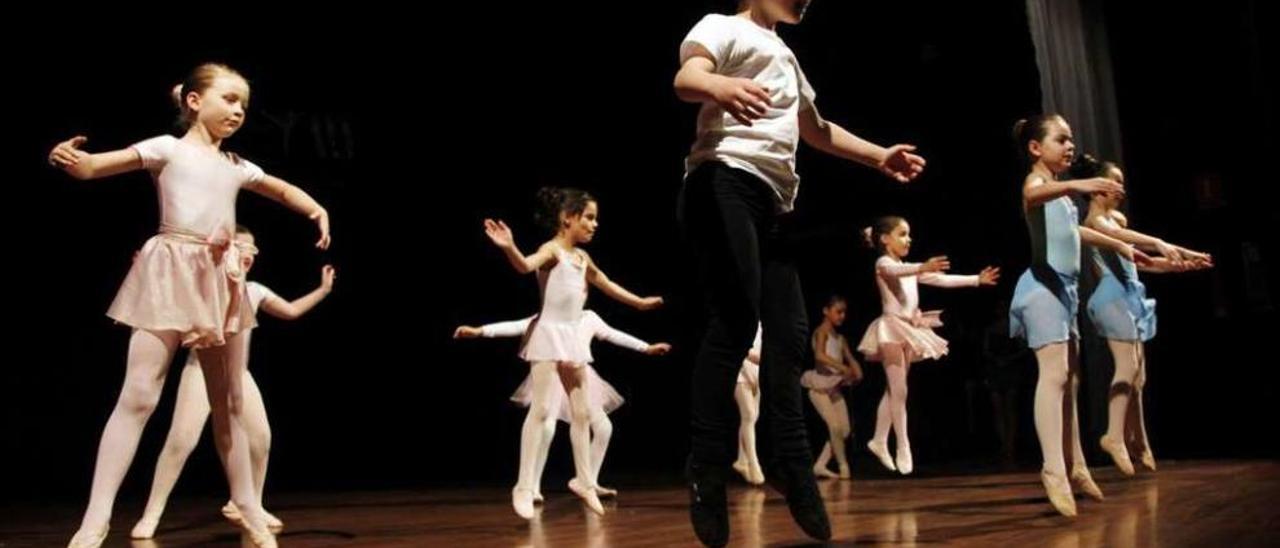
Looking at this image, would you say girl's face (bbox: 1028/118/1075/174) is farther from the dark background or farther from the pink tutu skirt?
the dark background

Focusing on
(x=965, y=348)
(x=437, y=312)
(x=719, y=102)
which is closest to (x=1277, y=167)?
(x=965, y=348)

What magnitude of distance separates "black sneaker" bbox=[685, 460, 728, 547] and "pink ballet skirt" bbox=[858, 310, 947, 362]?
3.54 m

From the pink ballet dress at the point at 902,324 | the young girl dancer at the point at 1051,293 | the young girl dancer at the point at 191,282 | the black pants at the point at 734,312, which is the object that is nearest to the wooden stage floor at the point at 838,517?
the young girl dancer at the point at 1051,293

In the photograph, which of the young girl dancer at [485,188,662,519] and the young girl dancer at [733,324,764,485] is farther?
the young girl dancer at [733,324,764,485]

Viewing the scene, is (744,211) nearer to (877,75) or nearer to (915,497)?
(915,497)

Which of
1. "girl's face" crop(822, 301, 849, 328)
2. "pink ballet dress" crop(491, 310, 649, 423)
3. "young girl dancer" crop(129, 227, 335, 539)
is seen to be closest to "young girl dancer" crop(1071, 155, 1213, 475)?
"pink ballet dress" crop(491, 310, 649, 423)

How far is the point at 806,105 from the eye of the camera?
242 cm

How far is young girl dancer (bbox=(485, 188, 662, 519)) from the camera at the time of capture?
406 centimetres

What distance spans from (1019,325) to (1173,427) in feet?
14.3

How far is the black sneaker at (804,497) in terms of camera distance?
2.20 metres

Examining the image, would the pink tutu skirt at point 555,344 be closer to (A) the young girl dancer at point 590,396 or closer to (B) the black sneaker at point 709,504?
(A) the young girl dancer at point 590,396

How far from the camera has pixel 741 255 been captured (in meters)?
2.15

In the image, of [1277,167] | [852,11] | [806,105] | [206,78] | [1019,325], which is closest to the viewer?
[806,105]

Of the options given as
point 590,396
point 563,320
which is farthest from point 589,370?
point 563,320
